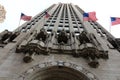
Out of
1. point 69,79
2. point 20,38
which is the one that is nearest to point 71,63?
point 69,79

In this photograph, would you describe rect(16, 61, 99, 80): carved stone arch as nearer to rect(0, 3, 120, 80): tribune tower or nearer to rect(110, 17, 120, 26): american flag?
rect(0, 3, 120, 80): tribune tower

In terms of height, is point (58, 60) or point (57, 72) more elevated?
point (58, 60)

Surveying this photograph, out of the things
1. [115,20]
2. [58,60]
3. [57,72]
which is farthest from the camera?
[115,20]

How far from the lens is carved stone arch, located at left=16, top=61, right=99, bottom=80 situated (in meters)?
21.6

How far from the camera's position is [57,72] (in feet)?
73.7

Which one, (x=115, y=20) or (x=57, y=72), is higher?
(x=115, y=20)

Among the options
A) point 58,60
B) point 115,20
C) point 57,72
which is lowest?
point 57,72

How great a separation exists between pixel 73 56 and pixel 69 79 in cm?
265

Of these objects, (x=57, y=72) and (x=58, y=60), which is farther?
(x=58, y=60)

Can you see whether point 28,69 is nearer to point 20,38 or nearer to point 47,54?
point 47,54

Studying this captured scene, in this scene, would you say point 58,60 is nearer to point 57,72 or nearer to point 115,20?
point 57,72

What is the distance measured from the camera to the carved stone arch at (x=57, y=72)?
21.6 metres

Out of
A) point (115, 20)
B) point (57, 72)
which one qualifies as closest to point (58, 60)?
point (57, 72)

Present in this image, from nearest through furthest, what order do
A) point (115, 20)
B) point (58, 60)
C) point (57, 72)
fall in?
point (57, 72)
point (58, 60)
point (115, 20)
